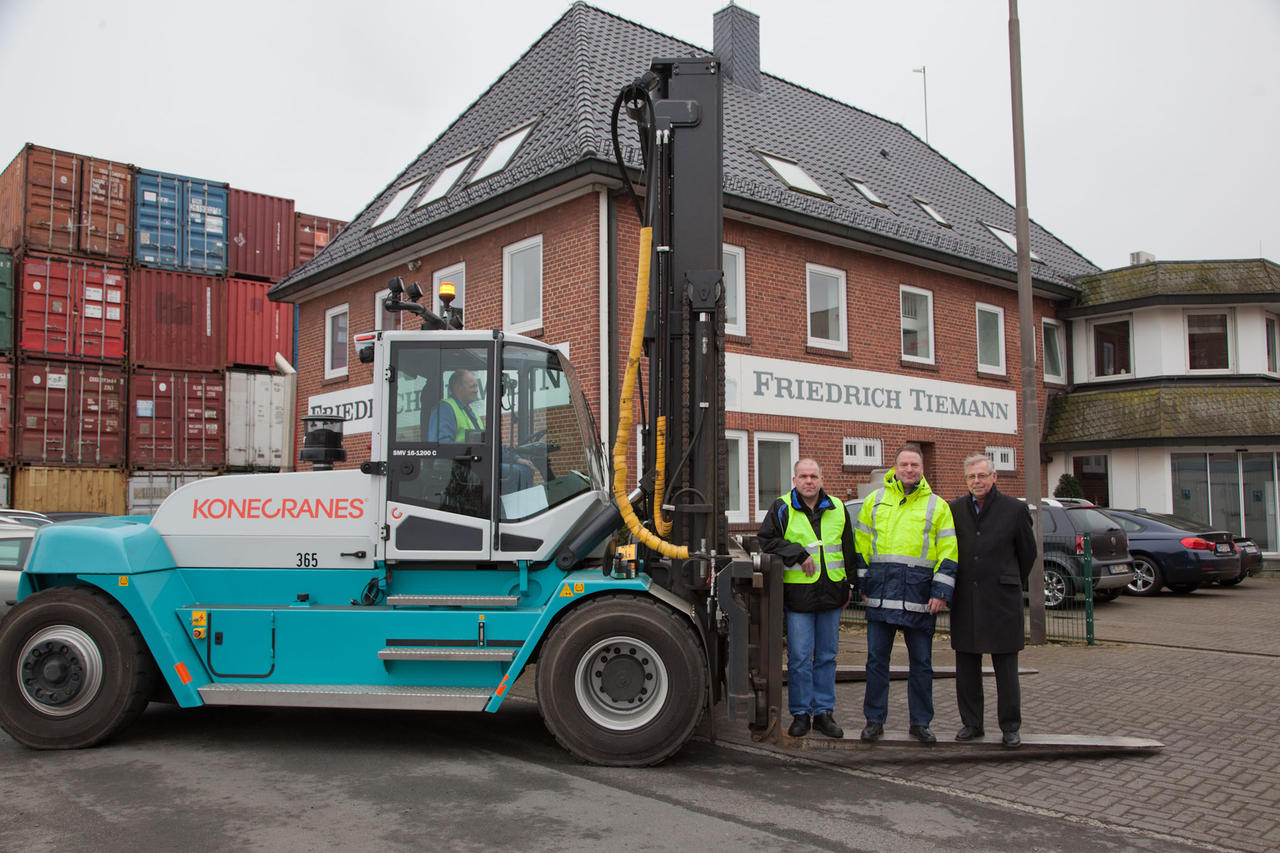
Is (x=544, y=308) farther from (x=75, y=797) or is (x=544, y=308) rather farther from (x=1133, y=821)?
(x=1133, y=821)

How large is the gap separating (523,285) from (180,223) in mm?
13963

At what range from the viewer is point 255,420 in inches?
939

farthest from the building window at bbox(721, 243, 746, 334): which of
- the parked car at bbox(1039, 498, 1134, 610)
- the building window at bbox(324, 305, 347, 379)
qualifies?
the building window at bbox(324, 305, 347, 379)

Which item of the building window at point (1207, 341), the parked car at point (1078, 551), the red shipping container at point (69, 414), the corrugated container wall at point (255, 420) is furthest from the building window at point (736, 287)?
the red shipping container at point (69, 414)

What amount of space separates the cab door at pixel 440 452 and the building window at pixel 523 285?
7.92 metres

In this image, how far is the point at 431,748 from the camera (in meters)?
6.17

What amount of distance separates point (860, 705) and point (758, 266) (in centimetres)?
910

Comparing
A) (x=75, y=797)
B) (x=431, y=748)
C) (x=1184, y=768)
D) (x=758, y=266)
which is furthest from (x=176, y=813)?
(x=758, y=266)

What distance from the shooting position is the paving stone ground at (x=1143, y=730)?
4.88m

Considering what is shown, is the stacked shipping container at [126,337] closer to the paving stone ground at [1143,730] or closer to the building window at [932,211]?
the building window at [932,211]

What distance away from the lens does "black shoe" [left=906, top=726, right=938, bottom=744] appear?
19.2ft

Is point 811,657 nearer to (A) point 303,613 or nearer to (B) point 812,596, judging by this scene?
(B) point 812,596

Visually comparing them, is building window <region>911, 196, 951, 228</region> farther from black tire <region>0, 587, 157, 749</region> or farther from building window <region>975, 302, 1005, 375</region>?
black tire <region>0, 587, 157, 749</region>

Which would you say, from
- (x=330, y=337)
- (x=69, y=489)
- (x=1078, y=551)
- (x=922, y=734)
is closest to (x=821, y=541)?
(x=922, y=734)
